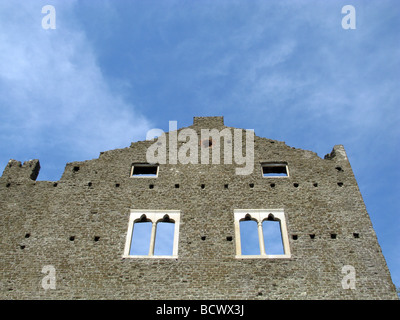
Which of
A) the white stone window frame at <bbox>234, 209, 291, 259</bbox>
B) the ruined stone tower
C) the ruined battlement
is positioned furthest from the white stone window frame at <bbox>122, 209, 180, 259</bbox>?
the ruined battlement

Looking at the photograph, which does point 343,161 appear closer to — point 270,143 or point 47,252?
point 270,143

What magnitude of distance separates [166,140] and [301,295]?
838 cm

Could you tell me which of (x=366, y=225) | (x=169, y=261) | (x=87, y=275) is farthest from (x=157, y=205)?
(x=366, y=225)

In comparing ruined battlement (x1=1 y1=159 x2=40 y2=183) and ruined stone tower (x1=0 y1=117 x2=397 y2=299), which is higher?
ruined battlement (x1=1 y1=159 x2=40 y2=183)

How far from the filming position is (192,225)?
13.1 m

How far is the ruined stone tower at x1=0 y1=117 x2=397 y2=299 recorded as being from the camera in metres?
11.6

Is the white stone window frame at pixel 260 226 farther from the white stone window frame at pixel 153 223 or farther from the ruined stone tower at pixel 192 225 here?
the white stone window frame at pixel 153 223

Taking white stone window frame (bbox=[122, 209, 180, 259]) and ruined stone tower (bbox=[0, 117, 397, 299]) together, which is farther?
white stone window frame (bbox=[122, 209, 180, 259])

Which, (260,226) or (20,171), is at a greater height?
(20,171)

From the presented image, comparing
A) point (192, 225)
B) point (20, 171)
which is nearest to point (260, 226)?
point (192, 225)

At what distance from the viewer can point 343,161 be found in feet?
50.5

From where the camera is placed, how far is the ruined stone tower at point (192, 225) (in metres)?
11.6

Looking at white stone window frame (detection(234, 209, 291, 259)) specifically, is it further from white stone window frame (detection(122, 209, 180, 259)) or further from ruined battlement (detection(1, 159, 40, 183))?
ruined battlement (detection(1, 159, 40, 183))

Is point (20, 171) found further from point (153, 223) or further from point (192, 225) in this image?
point (192, 225)
